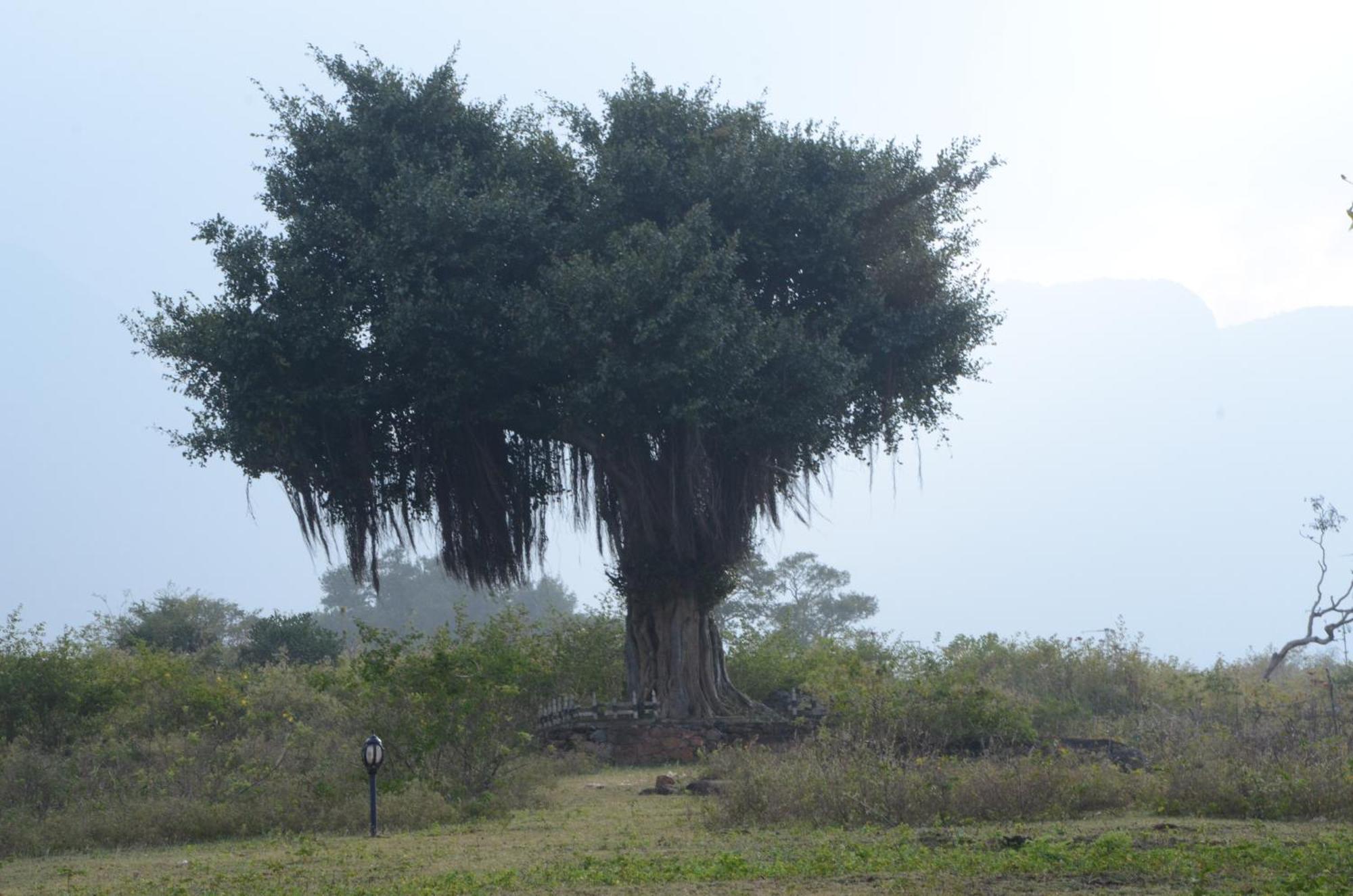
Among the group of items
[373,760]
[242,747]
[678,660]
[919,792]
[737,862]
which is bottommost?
[737,862]

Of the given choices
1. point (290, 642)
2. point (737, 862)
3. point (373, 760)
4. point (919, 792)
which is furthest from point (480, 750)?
point (290, 642)

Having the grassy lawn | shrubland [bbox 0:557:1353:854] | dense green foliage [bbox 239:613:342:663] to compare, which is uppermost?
dense green foliage [bbox 239:613:342:663]

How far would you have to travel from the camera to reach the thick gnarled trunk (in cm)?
2275

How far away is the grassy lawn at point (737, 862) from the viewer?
8.00 metres

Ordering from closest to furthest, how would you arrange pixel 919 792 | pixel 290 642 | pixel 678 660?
pixel 919 792 < pixel 678 660 < pixel 290 642

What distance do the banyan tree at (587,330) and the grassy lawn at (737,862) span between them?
357 inches

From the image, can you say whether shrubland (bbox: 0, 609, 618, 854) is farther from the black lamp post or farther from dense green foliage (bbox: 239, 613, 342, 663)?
dense green foliage (bbox: 239, 613, 342, 663)

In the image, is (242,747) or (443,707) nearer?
(443,707)

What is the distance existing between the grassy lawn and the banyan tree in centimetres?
906

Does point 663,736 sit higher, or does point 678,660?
point 678,660

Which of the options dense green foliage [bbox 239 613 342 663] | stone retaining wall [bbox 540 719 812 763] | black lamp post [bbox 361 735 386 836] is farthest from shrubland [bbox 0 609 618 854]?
dense green foliage [bbox 239 613 342 663]

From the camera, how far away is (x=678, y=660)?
2291 centimetres

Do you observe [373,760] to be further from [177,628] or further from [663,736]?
[177,628]

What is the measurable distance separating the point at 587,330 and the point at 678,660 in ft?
22.9
